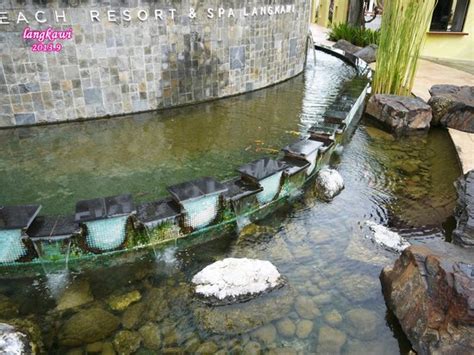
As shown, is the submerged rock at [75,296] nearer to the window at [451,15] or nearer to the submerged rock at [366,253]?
the submerged rock at [366,253]

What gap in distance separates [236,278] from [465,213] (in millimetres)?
2298

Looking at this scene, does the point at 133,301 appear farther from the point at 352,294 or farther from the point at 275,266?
the point at 352,294

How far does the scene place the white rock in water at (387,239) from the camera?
144 inches

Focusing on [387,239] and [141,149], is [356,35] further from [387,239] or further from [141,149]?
[387,239]

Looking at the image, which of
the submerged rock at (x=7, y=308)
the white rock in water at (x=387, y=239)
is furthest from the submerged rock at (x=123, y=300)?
the white rock in water at (x=387, y=239)

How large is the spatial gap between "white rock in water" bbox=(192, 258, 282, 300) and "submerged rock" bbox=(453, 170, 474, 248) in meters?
1.68

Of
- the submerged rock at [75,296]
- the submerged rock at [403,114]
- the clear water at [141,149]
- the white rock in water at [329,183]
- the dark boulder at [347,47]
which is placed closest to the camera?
the submerged rock at [75,296]

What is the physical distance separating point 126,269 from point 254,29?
5.66 m

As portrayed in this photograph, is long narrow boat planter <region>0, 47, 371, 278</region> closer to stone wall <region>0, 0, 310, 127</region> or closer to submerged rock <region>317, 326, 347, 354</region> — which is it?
submerged rock <region>317, 326, 347, 354</region>

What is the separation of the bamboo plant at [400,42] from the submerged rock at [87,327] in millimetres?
6450

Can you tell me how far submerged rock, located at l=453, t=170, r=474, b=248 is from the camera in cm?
344

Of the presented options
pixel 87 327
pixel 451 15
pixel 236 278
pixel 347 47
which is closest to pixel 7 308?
pixel 87 327

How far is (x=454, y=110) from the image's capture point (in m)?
6.65

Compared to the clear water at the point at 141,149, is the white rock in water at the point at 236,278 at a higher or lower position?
lower
